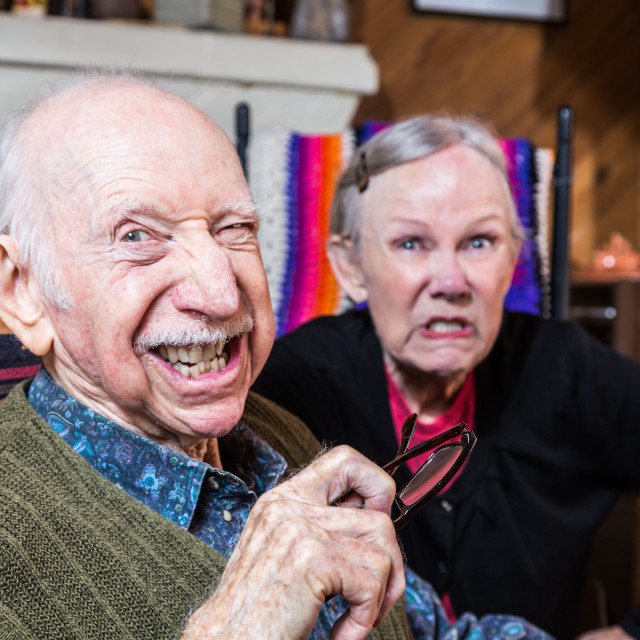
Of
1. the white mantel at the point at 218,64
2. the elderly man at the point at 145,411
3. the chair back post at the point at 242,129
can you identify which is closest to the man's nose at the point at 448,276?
the elderly man at the point at 145,411

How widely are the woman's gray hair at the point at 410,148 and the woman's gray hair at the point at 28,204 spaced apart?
669 millimetres

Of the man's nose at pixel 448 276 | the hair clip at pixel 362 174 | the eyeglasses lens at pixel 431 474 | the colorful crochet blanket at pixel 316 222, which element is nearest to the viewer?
the eyeglasses lens at pixel 431 474

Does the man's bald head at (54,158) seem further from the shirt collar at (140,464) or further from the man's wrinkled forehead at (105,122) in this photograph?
the shirt collar at (140,464)

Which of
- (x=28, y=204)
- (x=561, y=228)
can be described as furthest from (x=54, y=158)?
(x=561, y=228)

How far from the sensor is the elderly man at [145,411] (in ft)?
1.93

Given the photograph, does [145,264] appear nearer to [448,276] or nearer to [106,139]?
[106,139]

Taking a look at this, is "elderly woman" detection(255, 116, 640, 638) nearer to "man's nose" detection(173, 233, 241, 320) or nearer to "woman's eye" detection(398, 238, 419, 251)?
"woman's eye" detection(398, 238, 419, 251)

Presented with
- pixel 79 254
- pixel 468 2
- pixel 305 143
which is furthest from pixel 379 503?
pixel 468 2

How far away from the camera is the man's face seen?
0.68m

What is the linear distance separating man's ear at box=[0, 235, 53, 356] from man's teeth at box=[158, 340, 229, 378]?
115 mm

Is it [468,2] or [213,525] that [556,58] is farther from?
[213,525]

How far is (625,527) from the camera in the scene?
1.90 metres

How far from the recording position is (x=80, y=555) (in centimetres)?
63

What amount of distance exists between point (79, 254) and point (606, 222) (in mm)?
2879
